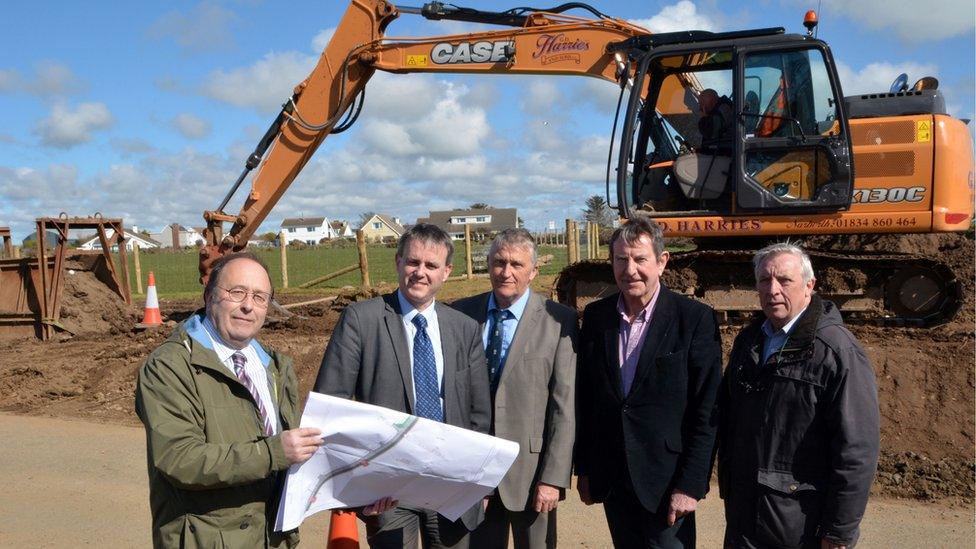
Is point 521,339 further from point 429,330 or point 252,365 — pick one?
point 252,365

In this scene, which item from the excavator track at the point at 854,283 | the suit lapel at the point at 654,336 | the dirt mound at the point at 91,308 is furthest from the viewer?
the dirt mound at the point at 91,308

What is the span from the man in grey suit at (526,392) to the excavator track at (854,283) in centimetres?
611

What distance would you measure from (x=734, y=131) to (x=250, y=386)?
22.1 feet

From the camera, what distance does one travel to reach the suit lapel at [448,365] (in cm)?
319

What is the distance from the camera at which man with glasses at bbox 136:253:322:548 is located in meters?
2.41

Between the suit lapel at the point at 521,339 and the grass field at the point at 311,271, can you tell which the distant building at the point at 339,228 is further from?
the suit lapel at the point at 521,339

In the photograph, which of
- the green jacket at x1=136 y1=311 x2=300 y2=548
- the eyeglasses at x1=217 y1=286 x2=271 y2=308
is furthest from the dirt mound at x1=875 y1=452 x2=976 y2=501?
the eyeglasses at x1=217 y1=286 x2=271 y2=308

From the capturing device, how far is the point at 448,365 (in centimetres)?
321

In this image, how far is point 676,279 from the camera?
964 centimetres

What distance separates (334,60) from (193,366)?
8755 millimetres

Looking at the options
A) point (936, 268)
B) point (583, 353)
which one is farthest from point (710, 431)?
point (936, 268)

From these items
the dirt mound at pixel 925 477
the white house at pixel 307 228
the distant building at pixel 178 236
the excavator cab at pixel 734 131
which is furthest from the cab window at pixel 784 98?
the white house at pixel 307 228

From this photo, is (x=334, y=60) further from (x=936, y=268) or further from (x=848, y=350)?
(x=848, y=350)

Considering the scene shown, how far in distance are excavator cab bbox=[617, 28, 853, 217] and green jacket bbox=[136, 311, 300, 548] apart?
675 centimetres
